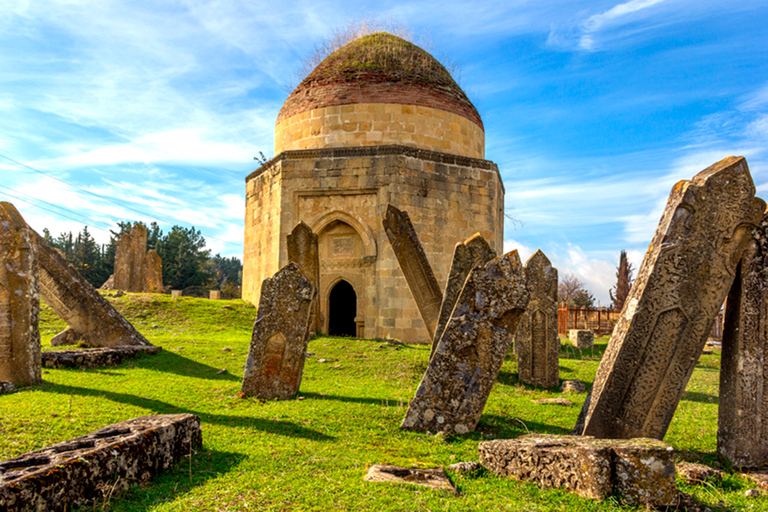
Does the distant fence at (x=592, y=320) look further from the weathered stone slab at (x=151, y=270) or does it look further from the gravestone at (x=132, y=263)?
the weathered stone slab at (x=151, y=270)

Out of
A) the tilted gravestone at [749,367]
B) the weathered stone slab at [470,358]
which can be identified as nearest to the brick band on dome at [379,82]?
the weathered stone slab at [470,358]

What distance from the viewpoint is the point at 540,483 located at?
3.67 metres

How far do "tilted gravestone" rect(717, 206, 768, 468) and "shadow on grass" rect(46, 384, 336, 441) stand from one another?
359cm

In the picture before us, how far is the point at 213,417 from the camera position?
18.1 feet

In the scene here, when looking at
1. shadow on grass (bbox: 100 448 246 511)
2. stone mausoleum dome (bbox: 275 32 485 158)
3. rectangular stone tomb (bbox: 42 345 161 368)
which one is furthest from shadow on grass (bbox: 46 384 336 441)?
stone mausoleum dome (bbox: 275 32 485 158)

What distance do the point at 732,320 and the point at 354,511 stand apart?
3.71 meters

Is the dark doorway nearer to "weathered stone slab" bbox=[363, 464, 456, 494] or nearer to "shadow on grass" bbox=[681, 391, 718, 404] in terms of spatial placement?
"shadow on grass" bbox=[681, 391, 718, 404]

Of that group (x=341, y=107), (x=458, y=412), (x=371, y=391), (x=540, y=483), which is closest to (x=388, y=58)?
(x=341, y=107)

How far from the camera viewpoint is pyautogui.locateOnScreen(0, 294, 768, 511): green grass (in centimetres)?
343

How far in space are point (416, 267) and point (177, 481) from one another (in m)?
5.98

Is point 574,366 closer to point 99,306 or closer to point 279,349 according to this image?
point 279,349

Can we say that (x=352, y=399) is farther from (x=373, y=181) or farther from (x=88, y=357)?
(x=373, y=181)

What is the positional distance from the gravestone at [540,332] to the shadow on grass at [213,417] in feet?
15.6

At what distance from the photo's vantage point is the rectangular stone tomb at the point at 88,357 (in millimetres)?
7672
